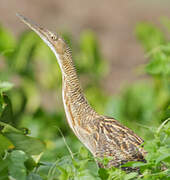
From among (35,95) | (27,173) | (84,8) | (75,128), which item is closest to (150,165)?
(27,173)

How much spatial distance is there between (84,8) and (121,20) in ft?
3.78

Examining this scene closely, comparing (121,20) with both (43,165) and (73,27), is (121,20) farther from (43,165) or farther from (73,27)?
(43,165)

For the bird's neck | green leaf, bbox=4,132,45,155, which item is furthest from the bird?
green leaf, bbox=4,132,45,155

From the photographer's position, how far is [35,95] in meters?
8.95

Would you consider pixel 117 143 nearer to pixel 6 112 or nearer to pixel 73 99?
pixel 73 99

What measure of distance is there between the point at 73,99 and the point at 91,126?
0.88 ft

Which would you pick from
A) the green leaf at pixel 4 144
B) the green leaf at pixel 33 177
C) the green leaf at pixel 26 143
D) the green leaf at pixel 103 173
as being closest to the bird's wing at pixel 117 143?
the green leaf at pixel 26 143

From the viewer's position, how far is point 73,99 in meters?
4.57

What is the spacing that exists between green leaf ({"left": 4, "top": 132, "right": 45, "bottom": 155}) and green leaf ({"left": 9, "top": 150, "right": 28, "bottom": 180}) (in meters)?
0.30

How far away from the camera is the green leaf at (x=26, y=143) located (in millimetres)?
3438

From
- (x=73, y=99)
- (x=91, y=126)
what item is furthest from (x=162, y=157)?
(x=73, y=99)

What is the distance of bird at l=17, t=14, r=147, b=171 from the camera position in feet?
13.6

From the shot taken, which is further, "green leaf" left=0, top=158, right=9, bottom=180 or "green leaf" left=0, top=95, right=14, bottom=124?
"green leaf" left=0, top=95, right=14, bottom=124

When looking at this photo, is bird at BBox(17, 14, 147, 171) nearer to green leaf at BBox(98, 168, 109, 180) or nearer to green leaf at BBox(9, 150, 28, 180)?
green leaf at BBox(98, 168, 109, 180)
